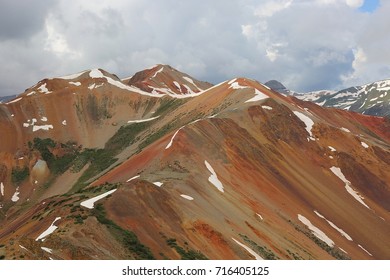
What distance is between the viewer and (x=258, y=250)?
157 feet

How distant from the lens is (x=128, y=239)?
35812mm

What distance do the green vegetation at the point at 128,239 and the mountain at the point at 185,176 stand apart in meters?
0.14

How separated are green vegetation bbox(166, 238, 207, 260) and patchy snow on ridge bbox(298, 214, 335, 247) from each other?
111ft

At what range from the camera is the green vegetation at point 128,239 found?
3435 cm

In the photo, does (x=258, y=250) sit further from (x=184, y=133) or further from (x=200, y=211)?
(x=184, y=133)

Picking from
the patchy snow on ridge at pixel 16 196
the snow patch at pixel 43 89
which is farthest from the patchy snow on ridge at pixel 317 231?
the snow patch at pixel 43 89

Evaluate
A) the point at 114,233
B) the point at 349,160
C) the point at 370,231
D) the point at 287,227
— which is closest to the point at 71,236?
the point at 114,233

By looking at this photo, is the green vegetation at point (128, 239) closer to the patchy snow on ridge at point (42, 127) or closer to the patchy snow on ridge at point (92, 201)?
the patchy snow on ridge at point (92, 201)

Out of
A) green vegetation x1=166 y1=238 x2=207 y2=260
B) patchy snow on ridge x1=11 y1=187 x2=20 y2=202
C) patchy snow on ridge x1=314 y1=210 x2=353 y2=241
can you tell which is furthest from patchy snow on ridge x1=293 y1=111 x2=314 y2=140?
green vegetation x1=166 y1=238 x2=207 y2=260

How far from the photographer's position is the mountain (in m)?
39.2

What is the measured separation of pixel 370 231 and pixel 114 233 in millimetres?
58248

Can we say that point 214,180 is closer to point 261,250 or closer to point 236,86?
point 261,250

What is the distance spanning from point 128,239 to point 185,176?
81.6 ft

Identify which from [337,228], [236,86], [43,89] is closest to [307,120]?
[236,86]
